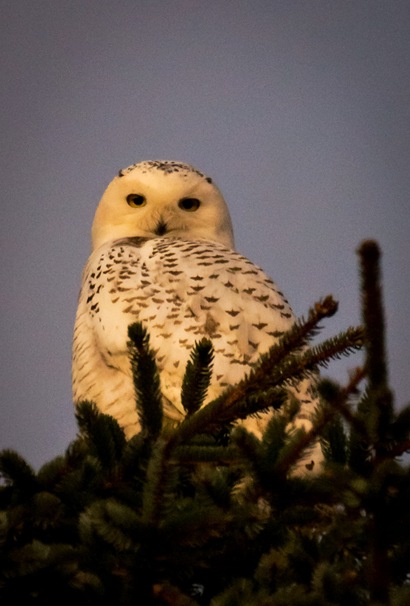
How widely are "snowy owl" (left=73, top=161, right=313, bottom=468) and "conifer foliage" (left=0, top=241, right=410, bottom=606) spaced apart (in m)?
1.29

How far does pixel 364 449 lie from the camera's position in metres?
1.62

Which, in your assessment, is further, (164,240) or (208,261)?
(164,240)

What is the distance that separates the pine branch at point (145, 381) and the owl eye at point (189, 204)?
2.61m

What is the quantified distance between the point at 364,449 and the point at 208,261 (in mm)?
2159

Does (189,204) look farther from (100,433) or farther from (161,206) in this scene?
(100,433)

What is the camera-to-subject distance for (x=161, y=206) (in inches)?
169

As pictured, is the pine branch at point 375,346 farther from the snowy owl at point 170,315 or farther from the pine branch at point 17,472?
the snowy owl at point 170,315

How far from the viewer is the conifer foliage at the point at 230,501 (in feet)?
4.75

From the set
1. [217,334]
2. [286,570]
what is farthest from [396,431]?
[217,334]

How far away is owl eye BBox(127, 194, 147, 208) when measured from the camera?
14.2 feet

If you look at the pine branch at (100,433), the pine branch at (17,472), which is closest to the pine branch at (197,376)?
the pine branch at (100,433)

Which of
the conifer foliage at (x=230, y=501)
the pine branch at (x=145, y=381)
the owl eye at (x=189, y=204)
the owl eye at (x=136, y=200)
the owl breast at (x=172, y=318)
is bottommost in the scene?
the conifer foliage at (x=230, y=501)

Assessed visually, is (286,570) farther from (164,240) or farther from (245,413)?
(164,240)

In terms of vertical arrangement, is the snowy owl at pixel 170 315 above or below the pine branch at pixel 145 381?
above
